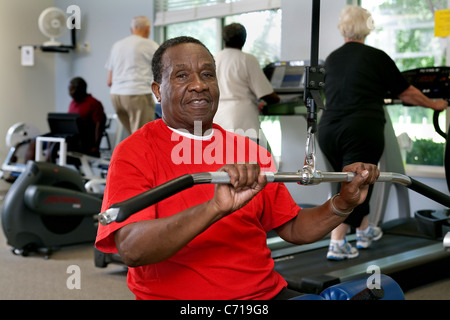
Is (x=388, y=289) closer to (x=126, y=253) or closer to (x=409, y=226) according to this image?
(x=126, y=253)

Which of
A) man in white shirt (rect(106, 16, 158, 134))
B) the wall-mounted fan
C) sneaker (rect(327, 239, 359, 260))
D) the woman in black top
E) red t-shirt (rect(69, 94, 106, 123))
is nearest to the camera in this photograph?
the woman in black top

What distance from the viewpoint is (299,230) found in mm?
1512

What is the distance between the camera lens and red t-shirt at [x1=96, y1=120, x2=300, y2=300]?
1277mm

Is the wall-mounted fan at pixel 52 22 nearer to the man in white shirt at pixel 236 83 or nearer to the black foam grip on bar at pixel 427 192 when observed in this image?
the man in white shirt at pixel 236 83

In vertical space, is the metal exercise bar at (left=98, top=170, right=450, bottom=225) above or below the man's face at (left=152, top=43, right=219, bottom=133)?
below

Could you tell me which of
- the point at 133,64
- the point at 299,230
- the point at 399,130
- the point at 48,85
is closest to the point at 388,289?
the point at 299,230

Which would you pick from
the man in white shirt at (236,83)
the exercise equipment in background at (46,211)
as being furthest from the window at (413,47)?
the exercise equipment in background at (46,211)

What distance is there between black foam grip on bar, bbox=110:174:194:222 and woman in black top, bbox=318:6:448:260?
229cm

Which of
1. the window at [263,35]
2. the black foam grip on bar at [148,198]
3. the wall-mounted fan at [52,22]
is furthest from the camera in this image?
the wall-mounted fan at [52,22]

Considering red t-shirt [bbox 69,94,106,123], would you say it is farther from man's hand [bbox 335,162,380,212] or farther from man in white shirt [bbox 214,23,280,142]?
man's hand [bbox 335,162,380,212]

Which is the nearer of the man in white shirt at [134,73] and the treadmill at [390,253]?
the treadmill at [390,253]

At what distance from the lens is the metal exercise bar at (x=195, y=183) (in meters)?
0.88

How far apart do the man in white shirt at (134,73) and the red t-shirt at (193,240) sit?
369cm

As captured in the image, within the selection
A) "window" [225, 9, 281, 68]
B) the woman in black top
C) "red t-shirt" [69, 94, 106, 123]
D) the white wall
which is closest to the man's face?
the woman in black top
